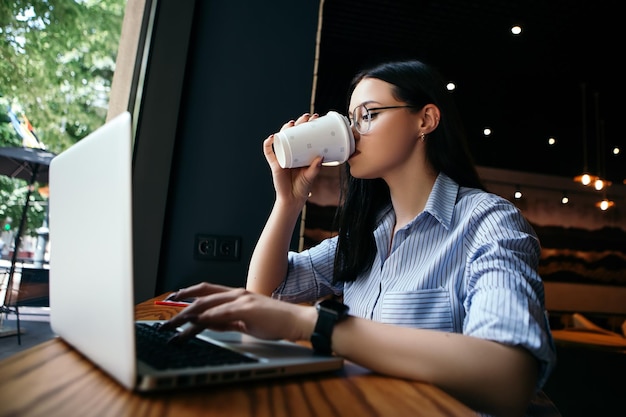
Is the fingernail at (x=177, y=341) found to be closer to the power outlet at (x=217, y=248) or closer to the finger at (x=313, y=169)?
the finger at (x=313, y=169)

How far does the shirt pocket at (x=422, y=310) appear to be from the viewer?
960 mm

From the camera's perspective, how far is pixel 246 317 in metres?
0.60

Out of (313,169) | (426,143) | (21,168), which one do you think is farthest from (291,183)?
(21,168)

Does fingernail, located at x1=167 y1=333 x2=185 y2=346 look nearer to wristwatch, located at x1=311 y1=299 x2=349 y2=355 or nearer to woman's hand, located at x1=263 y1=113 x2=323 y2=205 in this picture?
wristwatch, located at x1=311 y1=299 x2=349 y2=355

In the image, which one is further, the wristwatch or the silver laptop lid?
the wristwatch

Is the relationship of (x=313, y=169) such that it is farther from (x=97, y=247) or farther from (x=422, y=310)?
(x=97, y=247)

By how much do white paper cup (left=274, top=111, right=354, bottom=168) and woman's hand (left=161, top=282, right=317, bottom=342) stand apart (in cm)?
52

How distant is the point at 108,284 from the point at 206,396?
5.9 inches

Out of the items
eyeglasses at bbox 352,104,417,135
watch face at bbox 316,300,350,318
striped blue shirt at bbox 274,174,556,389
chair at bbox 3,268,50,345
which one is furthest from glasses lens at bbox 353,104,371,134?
chair at bbox 3,268,50,345

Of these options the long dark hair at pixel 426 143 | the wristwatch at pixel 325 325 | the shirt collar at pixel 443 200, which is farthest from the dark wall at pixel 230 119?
the wristwatch at pixel 325 325

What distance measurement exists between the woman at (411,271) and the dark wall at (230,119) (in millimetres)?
451

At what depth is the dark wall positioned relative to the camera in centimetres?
171

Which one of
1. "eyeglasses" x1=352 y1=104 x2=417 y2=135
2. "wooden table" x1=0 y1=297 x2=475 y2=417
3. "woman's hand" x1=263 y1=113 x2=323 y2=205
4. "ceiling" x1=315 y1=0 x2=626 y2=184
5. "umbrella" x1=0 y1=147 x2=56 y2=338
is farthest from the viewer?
"ceiling" x1=315 y1=0 x2=626 y2=184

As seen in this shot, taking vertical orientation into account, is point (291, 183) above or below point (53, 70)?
below
